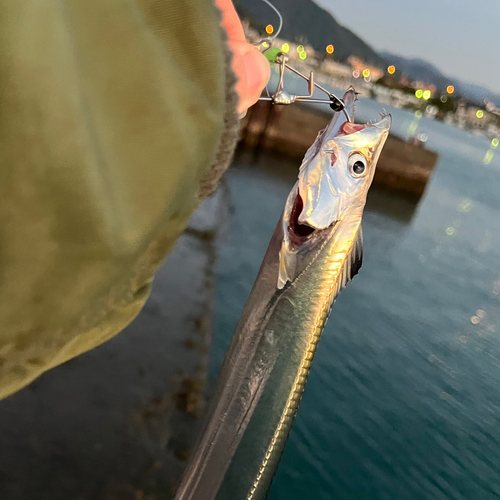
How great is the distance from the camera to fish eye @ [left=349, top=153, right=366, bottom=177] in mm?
1953

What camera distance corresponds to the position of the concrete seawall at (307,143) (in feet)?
58.8

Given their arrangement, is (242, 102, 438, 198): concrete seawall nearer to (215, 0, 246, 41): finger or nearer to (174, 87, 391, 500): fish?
(174, 87, 391, 500): fish

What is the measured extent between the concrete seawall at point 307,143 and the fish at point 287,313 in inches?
618

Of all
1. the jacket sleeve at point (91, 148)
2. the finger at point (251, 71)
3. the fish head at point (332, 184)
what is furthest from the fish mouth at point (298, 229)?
the jacket sleeve at point (91, 148)

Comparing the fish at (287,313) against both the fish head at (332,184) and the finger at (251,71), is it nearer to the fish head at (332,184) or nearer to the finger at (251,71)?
the fish head at (332,184)

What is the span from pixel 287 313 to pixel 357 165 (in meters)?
0.81

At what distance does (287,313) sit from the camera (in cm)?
217

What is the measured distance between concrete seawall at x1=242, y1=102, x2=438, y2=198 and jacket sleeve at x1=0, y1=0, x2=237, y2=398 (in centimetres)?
1699

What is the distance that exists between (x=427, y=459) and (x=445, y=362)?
9.38 ft

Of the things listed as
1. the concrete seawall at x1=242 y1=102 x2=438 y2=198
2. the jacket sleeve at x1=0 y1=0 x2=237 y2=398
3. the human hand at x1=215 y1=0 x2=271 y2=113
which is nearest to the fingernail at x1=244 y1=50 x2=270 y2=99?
the human hand at x1=215 y1=0 x2=271 y2=113

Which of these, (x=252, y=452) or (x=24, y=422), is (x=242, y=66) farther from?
(x=24, y=422)

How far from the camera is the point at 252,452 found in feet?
7.39

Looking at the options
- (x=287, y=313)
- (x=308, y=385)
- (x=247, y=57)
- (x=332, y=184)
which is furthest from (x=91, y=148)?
(x=308, y=385)

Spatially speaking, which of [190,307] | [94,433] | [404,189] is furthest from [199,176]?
[404,189]
